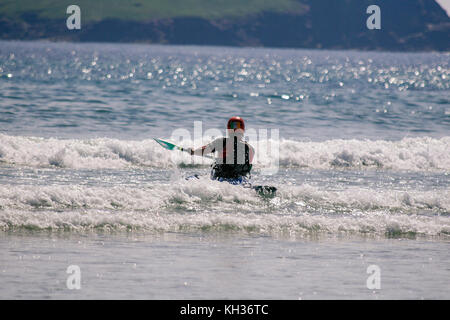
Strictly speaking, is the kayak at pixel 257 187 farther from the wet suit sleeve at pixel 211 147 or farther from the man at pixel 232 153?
the wet suit sleeve at pixel 211 147

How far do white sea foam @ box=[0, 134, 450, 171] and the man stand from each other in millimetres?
6169

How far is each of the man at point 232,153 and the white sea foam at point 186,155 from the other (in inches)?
243

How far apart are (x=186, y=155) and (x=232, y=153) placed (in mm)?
7443

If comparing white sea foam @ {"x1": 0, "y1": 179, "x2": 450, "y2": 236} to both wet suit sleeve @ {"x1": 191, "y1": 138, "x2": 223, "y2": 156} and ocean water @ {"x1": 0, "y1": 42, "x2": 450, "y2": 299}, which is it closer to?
ocean water @ {"x1": 0, "y1": 42, "x2": 450, "y2": 299}

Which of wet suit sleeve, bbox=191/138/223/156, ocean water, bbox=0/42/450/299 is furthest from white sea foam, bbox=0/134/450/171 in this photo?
wet suit sleeve, bbox=191/138/223/156

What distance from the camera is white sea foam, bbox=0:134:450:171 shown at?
2142 cm

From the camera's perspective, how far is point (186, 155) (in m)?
22.8

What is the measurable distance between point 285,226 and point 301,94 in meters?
36.0

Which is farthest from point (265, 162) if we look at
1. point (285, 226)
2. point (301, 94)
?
point (301, 94)

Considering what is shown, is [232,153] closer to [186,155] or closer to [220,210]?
[220,210]

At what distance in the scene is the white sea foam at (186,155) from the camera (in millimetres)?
21422
